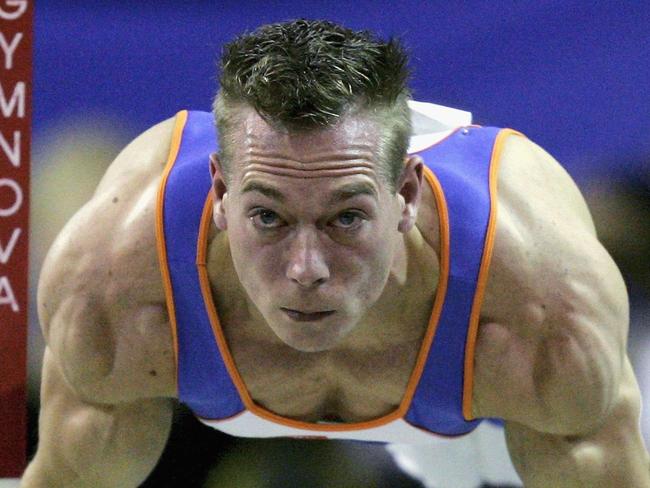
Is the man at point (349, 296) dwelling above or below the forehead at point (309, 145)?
below

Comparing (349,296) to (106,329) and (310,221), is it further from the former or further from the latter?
(106,329)

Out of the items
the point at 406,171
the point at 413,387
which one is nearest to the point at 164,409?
the point at 413,387

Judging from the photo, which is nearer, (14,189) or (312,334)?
(312,334)

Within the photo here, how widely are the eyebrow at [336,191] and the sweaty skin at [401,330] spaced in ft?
0.19

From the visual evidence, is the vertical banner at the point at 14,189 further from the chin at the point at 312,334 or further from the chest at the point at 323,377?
the chin at the point at 312,334

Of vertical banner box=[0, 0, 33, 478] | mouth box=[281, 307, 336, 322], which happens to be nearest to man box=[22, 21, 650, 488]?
mouth box=[281, 307, 336, 322]

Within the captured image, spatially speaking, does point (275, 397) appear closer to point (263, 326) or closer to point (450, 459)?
point (263, 326)

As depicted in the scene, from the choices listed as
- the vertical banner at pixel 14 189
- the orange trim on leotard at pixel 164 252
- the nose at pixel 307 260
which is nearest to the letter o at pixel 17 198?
the vertical banner at pixel 14 189

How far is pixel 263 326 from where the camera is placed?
1.08 m

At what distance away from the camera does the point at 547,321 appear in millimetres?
1042

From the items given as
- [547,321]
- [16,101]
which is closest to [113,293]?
[547,321]

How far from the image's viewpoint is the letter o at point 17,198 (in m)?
1.51

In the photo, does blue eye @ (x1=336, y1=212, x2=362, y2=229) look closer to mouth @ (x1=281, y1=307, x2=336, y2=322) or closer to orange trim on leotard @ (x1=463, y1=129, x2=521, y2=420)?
mouth @ (x1=281, y1=307, x2=336, y2=322)

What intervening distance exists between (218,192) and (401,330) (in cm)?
23
